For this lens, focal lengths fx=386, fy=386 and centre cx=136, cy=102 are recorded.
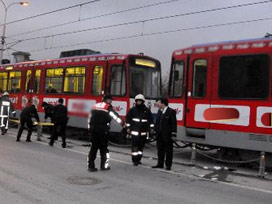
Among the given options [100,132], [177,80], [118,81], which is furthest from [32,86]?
[100,132]

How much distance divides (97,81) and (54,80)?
3.16 m

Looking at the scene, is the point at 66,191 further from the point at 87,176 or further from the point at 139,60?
the point at 139,60

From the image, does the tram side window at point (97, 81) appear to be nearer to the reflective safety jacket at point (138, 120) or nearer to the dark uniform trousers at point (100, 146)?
the reflective safety jacket at point (138, 120)

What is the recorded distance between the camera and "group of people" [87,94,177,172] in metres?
8.77

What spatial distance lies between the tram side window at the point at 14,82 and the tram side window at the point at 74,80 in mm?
4893

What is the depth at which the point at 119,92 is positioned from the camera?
551 inches

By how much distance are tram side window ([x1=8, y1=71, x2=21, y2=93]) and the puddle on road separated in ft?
44.2

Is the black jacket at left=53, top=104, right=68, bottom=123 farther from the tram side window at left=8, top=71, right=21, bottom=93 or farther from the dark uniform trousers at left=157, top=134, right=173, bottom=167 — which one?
the tram side window at left=8, top=71, right=21, bottom=93

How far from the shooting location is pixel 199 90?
1084cm

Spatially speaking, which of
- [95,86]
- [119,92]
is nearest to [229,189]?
[119,92]

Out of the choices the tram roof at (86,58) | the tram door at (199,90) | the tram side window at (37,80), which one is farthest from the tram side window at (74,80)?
the tram door at (199,90)

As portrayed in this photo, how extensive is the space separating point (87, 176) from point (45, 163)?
5.84ft

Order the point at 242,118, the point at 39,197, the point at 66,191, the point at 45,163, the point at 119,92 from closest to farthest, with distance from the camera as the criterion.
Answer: the point at 39,197, the point at 66,191, the point at 45,163, the point at 242,118, the point at 119,92

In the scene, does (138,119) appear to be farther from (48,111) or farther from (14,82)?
(14,82)
